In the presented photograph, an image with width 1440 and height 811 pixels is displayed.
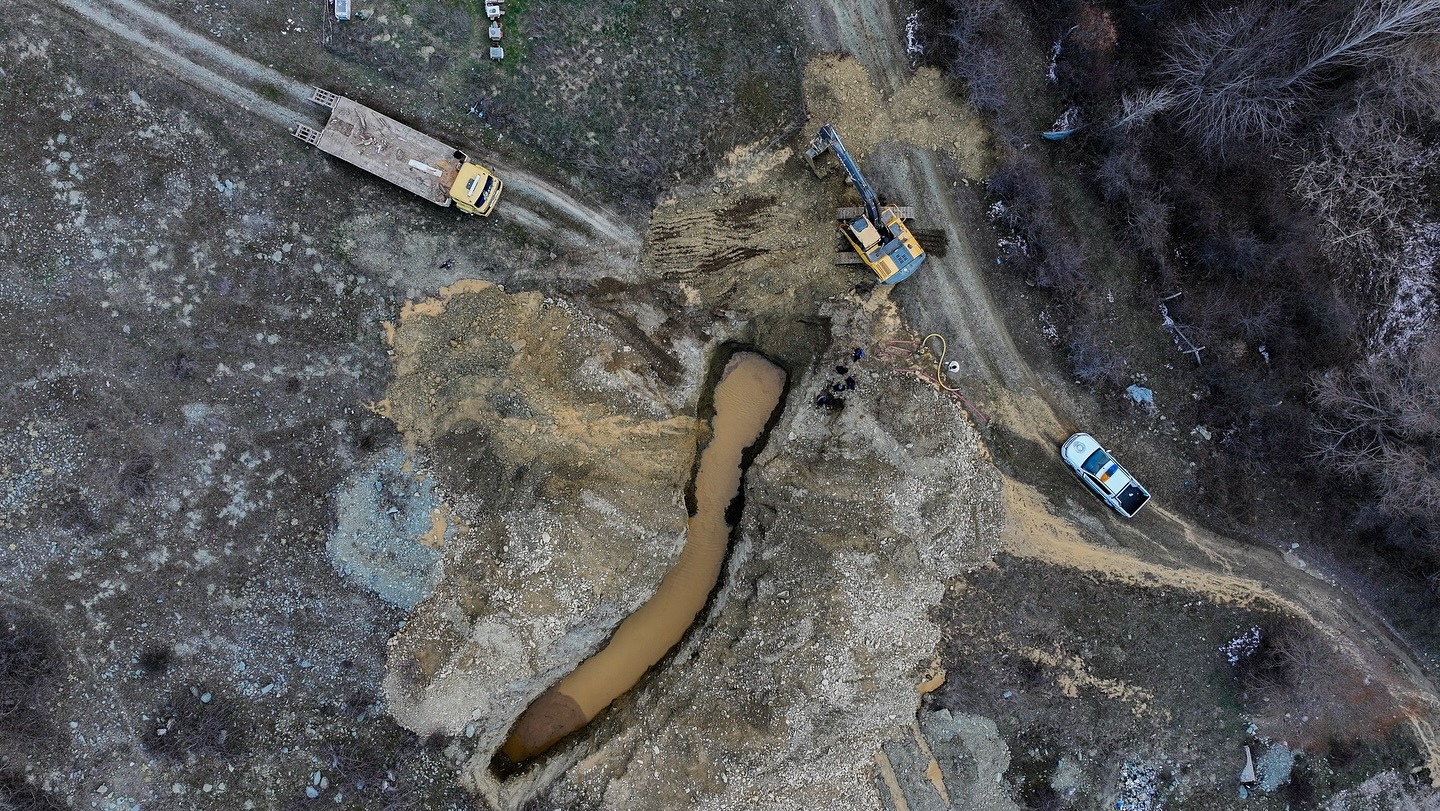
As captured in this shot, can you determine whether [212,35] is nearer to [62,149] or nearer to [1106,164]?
[62,149]

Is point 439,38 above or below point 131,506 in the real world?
above

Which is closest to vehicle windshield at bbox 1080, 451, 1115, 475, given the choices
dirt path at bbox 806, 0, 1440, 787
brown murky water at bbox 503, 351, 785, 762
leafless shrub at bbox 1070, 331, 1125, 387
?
dirt path at bbox 806, 0, 1440, 787

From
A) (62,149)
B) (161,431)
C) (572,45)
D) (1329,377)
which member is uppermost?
(1329,377)

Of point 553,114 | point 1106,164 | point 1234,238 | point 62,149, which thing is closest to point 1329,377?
point 1234,238

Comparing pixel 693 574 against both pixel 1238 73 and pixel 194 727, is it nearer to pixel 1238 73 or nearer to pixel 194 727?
pixel 194 727

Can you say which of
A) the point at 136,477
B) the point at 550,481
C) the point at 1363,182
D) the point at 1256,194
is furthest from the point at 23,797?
the point at 1363,182

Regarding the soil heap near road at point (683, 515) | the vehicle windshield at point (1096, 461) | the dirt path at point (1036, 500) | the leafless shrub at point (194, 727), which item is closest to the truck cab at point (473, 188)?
the soil heap near road at point (683, 515)

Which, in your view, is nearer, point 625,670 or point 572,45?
point 572,45
